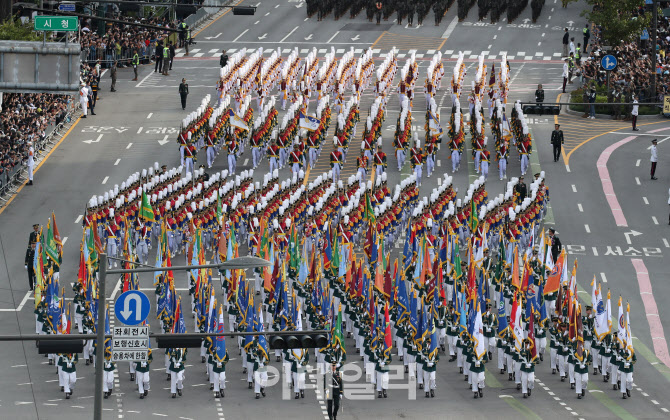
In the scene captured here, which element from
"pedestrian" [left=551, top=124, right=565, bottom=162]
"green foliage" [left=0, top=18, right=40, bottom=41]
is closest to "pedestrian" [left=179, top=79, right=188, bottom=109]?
"green foliage" [left=0, top=18, right=40, bottom=41]

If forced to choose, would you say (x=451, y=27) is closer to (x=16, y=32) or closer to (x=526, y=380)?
(x=16, y=32)

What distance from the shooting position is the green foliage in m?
61.6

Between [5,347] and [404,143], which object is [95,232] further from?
[404,143]

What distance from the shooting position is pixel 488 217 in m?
48.3

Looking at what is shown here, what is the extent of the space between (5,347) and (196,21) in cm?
4887

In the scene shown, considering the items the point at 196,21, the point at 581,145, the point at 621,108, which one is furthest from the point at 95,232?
the point at 196,21

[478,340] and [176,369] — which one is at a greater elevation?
[478,340]

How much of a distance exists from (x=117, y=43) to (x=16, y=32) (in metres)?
12.1

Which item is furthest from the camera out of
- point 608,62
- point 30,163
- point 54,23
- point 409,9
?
point 409,9

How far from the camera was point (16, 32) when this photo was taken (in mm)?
62062

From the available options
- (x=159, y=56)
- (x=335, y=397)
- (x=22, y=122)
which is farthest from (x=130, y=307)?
(x=159, y=56)

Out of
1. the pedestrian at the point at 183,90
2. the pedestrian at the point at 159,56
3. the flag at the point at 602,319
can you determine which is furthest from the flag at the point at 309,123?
the pedestrian at the point at 159,56

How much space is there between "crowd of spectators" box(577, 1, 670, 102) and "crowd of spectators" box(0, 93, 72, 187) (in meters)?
24.1

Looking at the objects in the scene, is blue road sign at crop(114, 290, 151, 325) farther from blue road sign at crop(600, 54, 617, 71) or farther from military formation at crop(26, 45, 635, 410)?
blue road sign at crop(600, 54, 617, 71)
